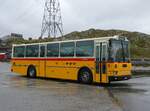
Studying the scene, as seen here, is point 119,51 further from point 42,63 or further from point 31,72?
point 31,72

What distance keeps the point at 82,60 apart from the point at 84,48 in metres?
0.67

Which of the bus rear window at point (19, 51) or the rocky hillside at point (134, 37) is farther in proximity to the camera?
the rocky hillside at point (134, 37)

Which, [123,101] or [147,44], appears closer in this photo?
[123,101]

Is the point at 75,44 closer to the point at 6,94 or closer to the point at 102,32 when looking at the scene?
the point at 6,94

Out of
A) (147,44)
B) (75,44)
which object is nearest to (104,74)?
(75,44)

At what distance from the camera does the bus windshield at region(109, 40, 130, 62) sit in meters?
20.7

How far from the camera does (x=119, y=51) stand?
21172mm

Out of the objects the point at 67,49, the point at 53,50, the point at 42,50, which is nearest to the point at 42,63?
the point at 42,50

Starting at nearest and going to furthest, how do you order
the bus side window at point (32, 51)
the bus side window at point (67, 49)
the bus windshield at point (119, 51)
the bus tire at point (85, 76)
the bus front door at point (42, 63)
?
the bus windshield at point (119, 51) < the bus tire at point (85, 76) < the bus side window at point (67, 49) < the bus front door at point (42, 63) < the bus side window at point (32, 51)

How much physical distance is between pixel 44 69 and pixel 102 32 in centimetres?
6722

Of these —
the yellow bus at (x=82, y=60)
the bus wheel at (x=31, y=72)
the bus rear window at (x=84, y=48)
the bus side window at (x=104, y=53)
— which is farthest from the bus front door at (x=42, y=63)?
the bus side window at (x=104, y=53)

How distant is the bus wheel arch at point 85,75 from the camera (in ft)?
70.9

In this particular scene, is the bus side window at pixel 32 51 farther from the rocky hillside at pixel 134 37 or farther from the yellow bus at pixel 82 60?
the rocky hillside at pixel 134 37

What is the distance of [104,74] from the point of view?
2059 cm
